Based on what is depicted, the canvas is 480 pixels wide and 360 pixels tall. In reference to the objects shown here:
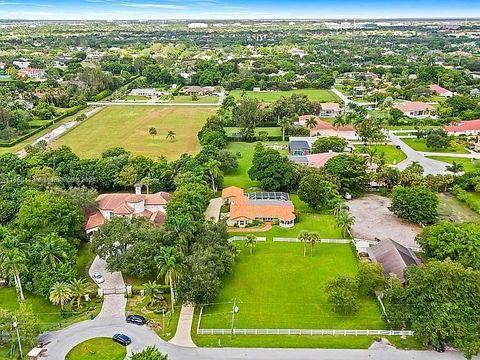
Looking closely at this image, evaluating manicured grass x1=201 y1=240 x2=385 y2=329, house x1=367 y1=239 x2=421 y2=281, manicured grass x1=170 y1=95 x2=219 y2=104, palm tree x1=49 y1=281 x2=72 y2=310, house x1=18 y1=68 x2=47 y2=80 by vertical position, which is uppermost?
palm tree x1=49 y1=281 x2=72 y2=310

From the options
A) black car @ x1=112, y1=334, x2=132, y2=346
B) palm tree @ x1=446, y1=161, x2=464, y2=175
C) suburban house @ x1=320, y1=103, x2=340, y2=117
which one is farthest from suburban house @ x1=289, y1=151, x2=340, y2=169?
black car @ x1=112, y1=334, x2=132, y2=346

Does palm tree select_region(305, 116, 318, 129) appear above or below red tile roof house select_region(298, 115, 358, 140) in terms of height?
above

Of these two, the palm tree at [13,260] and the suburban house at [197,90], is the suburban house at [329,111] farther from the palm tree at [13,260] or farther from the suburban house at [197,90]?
the palm tree at [13,260]

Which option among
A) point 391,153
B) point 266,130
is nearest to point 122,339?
point 391,153

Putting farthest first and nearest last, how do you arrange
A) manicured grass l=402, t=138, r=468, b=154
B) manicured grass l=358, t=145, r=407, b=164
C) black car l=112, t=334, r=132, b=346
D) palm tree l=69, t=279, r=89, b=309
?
manicured grass l=402, t=138, r=468, b=154 → manicured grass l=358, t=145, r=407, b=164 → palm tree l=69, t=279, r=89, b=309 → black car l=112, t=334, r=132, b=346

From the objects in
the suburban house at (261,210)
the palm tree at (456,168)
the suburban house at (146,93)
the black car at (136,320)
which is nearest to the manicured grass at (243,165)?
the suburban house at (261,210)

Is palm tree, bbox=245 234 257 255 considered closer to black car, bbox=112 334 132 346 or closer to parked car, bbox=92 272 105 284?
parked car, bbox=92 272 105 284

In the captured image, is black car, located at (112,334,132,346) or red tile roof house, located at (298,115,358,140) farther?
red tile roof house, located at (298,115,358,140)
